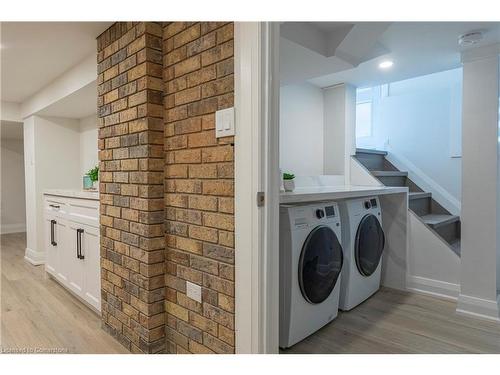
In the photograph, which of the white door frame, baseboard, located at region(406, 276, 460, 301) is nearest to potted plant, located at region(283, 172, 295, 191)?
the white door frame

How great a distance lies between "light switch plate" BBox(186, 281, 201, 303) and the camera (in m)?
1.53

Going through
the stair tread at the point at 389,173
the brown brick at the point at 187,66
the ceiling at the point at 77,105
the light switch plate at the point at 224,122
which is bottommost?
the stair tread at the point at 389,173

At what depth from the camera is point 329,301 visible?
6.93ft

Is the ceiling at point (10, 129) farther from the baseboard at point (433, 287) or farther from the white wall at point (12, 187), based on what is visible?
the baseboard at point (433, 287)

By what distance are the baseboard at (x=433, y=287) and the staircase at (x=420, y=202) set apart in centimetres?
30

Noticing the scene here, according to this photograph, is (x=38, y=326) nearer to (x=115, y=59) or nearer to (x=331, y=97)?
(x=115, y=59)

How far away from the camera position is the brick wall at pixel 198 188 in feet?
4.57

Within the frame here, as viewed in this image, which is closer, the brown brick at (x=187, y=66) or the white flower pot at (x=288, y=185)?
the brown brick at (x=187, y=66)

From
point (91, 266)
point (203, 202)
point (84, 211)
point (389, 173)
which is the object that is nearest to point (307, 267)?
point (203, 202)

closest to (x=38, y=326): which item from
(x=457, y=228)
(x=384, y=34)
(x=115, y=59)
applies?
(x=115, y=59)

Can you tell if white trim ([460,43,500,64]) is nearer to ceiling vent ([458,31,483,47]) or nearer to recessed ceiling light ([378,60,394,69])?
ceiling vent ([458,31,483,47])

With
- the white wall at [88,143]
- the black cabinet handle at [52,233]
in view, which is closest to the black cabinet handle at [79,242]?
the black cabinet handle at [52,233]

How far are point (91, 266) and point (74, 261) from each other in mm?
378

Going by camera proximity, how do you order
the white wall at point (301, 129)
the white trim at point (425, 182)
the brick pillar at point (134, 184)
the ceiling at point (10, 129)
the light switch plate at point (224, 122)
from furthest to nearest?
1. the ceiling at point (10, 129)
2. the white trim at point (425, 182)
3. the white wall at point (301, 129)
4. the brick pillar at point (134, 184)
5. the light switch plate at point (224, 122)
